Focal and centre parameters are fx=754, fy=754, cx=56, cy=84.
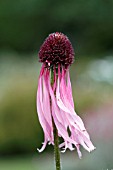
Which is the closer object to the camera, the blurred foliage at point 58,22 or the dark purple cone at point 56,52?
the dark purple cone at point 56,52

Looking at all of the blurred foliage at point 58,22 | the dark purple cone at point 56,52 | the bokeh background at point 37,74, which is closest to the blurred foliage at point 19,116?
the bokeh background at point 37,74

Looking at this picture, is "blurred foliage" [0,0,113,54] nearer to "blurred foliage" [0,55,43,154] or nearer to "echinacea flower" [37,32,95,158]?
"blurred foliage" [0,55,43,154]

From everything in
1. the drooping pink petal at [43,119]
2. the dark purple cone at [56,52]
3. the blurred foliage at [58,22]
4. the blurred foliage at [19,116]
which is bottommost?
the drooping pink petal at [43,119]

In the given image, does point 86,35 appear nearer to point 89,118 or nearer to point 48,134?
point 89,118

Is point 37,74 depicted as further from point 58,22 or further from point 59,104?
point 59,104

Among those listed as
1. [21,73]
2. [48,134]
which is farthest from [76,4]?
[48,134]

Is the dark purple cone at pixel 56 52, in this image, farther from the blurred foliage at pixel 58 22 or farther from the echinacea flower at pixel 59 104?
Answer: the blurred foliage at pixel 58 22

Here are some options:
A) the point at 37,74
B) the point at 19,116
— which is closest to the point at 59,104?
the point at 19,116

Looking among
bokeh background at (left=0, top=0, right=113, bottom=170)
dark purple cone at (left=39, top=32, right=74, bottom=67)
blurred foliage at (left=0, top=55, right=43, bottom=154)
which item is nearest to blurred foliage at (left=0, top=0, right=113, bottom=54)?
bokeh background at (left=0, top=0, right=113, bottom=170)
